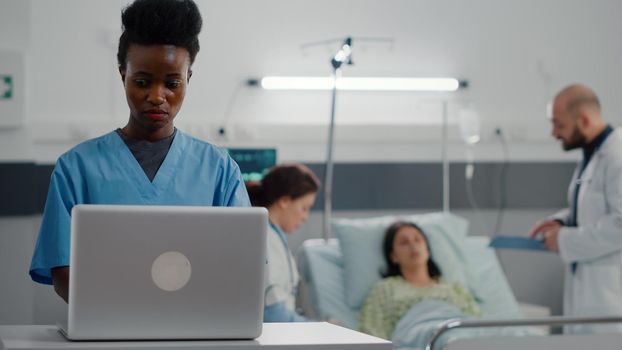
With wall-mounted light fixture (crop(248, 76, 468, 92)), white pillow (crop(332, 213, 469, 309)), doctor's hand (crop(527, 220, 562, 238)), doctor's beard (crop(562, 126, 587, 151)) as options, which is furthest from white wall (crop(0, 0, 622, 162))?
doctor's hand (crop(527, 220, 562, 238))

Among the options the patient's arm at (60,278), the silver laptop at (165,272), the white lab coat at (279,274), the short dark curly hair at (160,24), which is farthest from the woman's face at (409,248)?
the silver laptop at (165,272)

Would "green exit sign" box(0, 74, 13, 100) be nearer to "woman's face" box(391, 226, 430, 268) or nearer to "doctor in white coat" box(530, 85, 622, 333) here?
"woman's face" box(391, 226, 430, 268)

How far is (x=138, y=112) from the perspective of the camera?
2.12 metres

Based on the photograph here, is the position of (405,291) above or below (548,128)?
below

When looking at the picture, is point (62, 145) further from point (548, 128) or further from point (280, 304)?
point (548, 128)

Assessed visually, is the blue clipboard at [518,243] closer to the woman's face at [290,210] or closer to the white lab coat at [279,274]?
the woman's face at [290,210]

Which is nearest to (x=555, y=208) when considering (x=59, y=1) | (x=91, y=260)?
(x=59, y=1)

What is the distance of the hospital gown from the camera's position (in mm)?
4395

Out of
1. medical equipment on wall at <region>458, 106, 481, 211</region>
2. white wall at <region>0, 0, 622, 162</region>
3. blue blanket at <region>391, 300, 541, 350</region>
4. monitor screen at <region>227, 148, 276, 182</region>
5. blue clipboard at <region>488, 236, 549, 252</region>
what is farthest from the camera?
medical equipment on wall at <region>458, 106, 481, 211</region>

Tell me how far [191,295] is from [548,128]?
163 inches

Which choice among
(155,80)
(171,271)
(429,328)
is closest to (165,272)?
(171,271)

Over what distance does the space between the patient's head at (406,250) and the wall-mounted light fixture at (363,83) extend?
82cm

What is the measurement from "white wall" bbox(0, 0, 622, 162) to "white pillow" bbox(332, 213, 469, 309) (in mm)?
505

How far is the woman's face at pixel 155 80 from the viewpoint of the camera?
208cm
